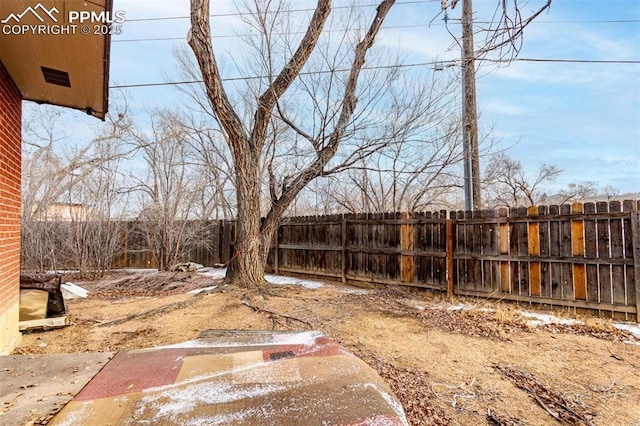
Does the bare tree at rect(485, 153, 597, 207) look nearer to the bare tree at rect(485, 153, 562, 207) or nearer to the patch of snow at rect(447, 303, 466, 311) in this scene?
the bare tree at rect(485, 153, 562, 207)

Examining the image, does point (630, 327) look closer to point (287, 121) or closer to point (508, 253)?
point (508, 253)

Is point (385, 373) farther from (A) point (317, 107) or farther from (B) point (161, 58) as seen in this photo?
(B) point (161, 58)

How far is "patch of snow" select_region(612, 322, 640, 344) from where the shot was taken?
3.90 m

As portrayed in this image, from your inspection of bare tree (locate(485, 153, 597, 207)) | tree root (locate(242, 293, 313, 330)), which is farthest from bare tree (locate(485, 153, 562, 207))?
tree root (locate(242, 293, 313, 330))

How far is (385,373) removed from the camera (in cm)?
292

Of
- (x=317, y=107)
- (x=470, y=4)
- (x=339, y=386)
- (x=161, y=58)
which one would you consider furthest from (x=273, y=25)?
(x=339, y=386)

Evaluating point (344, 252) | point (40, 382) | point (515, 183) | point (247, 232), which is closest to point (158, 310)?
point (247, 232)

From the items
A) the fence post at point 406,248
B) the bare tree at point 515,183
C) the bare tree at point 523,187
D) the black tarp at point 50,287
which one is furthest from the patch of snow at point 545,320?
the bare tree at point 515,183

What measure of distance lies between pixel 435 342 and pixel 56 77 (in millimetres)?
4920

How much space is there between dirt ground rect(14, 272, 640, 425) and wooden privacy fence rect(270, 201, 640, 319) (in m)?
0.35

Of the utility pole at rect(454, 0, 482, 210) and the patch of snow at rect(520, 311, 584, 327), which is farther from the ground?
the utility pole at rect(454, 0, 482, 210)

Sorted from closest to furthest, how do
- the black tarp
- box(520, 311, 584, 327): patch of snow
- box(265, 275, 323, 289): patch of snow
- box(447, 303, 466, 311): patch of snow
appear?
1. the black tarp
2. box(520, 311, 584, 327): patch of snow
3. box(447, 303, 466, 311): patch of snow
4. box(265, 275, 323, 289): patch of snow

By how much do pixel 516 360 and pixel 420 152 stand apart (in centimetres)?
576

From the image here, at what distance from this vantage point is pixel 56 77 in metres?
3.46
